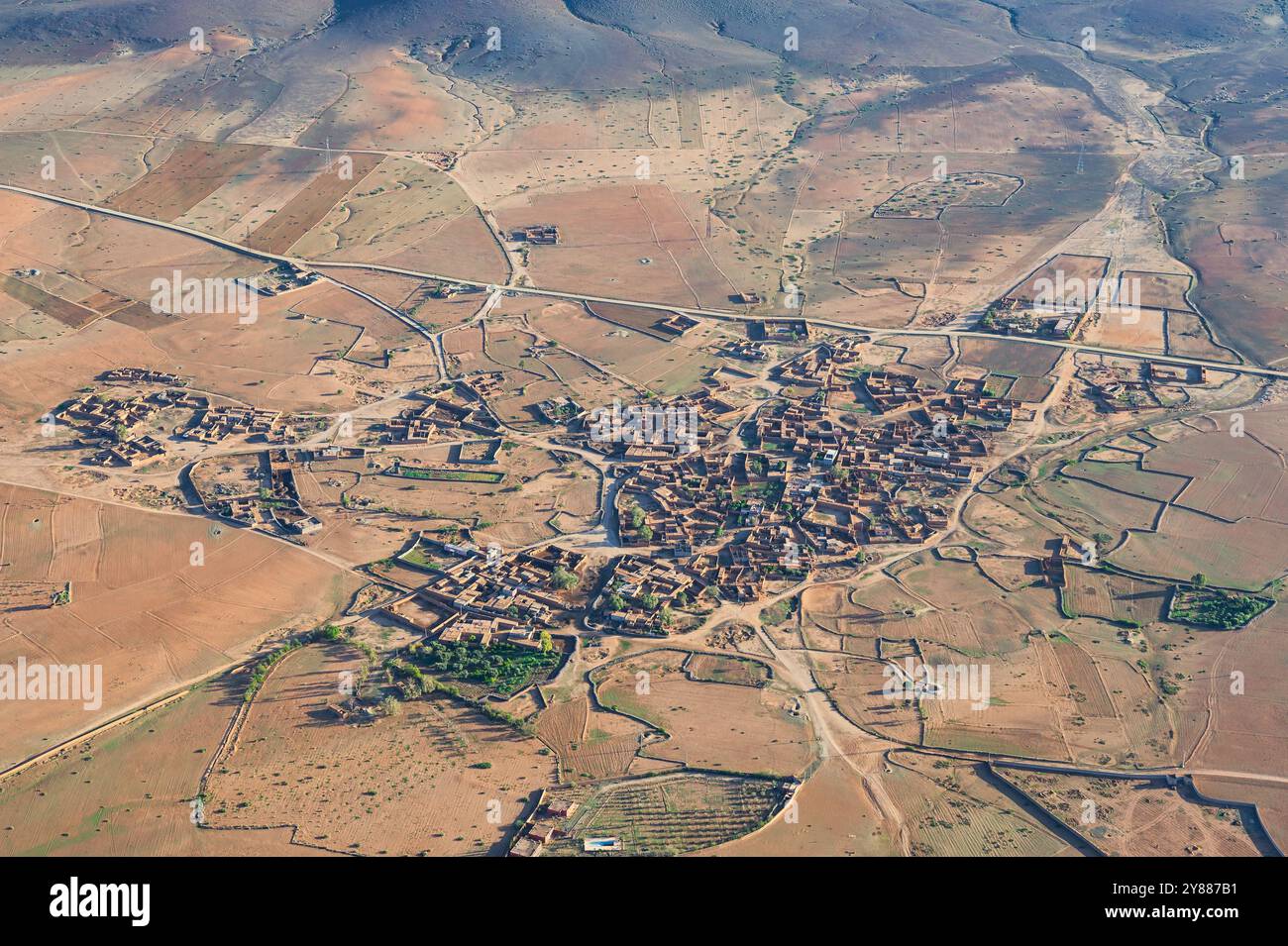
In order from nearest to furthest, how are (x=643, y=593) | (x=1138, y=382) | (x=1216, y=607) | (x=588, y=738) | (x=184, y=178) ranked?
(x=588, y=738) < (x=1216, y=607) < (x=643, y=593) < (x=1138, y=382) < (x=184, y=178)

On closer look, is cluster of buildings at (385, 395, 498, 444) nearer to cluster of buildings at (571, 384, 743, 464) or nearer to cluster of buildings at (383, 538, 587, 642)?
cluster of buildings at (571, 384, 743, 464)

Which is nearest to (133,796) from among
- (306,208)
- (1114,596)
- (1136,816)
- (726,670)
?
(726,670)

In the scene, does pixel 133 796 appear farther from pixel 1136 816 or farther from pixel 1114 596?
pixel 1114 596

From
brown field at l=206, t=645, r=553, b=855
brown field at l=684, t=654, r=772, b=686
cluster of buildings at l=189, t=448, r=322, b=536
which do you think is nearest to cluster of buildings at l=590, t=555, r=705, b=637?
brown field at l=684, t=654, r=772, b=686

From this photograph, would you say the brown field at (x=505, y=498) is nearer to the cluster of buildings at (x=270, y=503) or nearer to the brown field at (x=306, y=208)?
the cluster of buildings at (x=270, y=503)

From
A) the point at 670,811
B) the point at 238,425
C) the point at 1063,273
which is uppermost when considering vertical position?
the point at 1063,273

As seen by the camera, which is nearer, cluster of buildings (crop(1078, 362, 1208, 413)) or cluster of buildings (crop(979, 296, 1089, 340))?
cluster of buildings (crop(1078, 362, 1208, 413))

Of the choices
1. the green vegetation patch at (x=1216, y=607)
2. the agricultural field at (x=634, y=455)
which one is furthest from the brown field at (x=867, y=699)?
the green vegetation patch at (x=1216, y=607)
